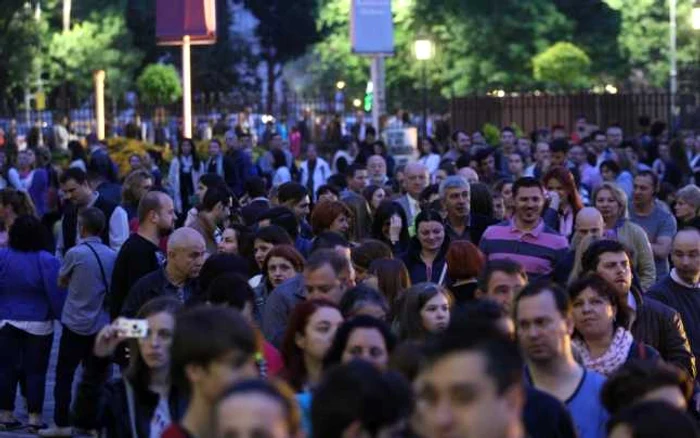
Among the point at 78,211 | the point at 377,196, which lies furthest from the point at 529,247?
the point at 377,196

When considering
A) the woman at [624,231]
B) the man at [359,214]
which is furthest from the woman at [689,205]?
the man at [359,214]

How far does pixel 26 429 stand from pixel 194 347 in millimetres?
9066

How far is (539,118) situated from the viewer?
48.7 m

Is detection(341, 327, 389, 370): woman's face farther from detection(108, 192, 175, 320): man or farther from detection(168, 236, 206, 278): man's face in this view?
detection(108, 192, 175, 320): man

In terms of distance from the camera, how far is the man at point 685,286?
11.7 m

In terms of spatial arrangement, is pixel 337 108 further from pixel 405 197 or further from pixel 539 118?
pixel 405 197

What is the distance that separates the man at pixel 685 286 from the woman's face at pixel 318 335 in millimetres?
3944

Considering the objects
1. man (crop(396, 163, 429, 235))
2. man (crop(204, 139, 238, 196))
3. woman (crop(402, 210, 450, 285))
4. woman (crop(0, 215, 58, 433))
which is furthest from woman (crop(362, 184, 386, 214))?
man (crop(204, 139, 238, 196))

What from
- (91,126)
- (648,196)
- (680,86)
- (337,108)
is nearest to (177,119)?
(91,126)

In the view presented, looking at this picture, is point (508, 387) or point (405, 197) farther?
point (405, 197)

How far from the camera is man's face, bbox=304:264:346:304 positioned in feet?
33.2

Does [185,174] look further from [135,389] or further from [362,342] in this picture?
[362,342]

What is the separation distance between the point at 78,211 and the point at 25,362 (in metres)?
1.85

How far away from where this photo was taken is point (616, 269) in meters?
10.6
